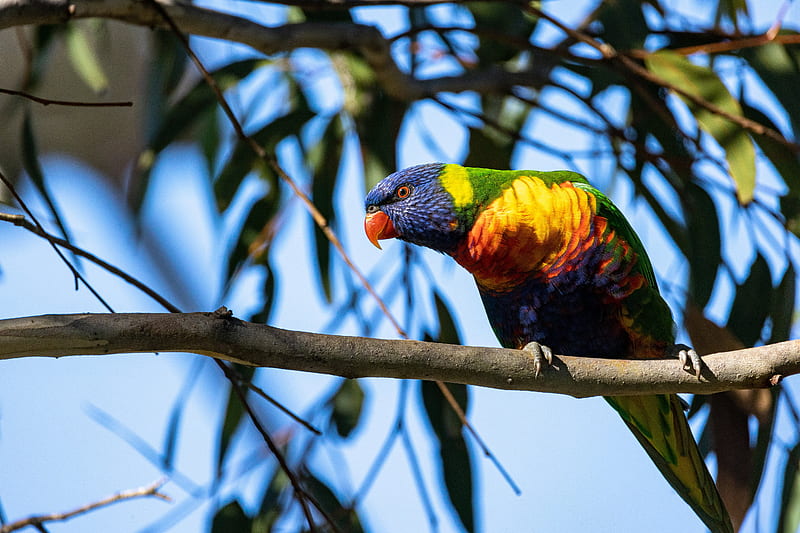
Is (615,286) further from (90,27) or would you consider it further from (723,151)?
(90,27)

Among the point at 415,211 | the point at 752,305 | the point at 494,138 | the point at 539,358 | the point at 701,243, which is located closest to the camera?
the point at 539,358

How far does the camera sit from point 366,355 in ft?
3.35

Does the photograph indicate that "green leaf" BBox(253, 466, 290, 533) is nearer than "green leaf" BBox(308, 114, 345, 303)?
Yes

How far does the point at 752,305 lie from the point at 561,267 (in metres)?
0.55

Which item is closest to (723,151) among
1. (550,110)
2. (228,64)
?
(550,110)

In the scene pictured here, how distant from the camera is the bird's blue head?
1639mm

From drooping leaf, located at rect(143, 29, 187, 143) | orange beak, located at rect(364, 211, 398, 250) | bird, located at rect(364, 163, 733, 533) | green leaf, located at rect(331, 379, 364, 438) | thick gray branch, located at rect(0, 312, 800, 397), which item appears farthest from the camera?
green leaf, located at rect(331, 379, 364, 438)

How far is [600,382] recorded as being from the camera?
117 centimetres

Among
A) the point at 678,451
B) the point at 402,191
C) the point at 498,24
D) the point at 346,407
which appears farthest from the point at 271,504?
the point at 498,24

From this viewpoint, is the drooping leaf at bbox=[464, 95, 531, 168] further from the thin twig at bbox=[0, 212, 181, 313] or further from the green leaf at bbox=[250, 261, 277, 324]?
the thin twig at bbox=[0, 212, 181, 313]

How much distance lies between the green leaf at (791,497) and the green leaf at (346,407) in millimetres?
1033

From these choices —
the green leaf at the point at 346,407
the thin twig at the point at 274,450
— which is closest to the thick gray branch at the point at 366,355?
the thin twig at the point at 274,450

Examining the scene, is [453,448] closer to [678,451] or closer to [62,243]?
[678,451]

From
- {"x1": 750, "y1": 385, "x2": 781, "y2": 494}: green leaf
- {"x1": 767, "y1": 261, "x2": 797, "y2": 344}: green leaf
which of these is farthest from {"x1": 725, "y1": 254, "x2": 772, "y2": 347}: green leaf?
{"x1": 750, "y1": 385, "x2": 781, "y2": 494}: green leaf
